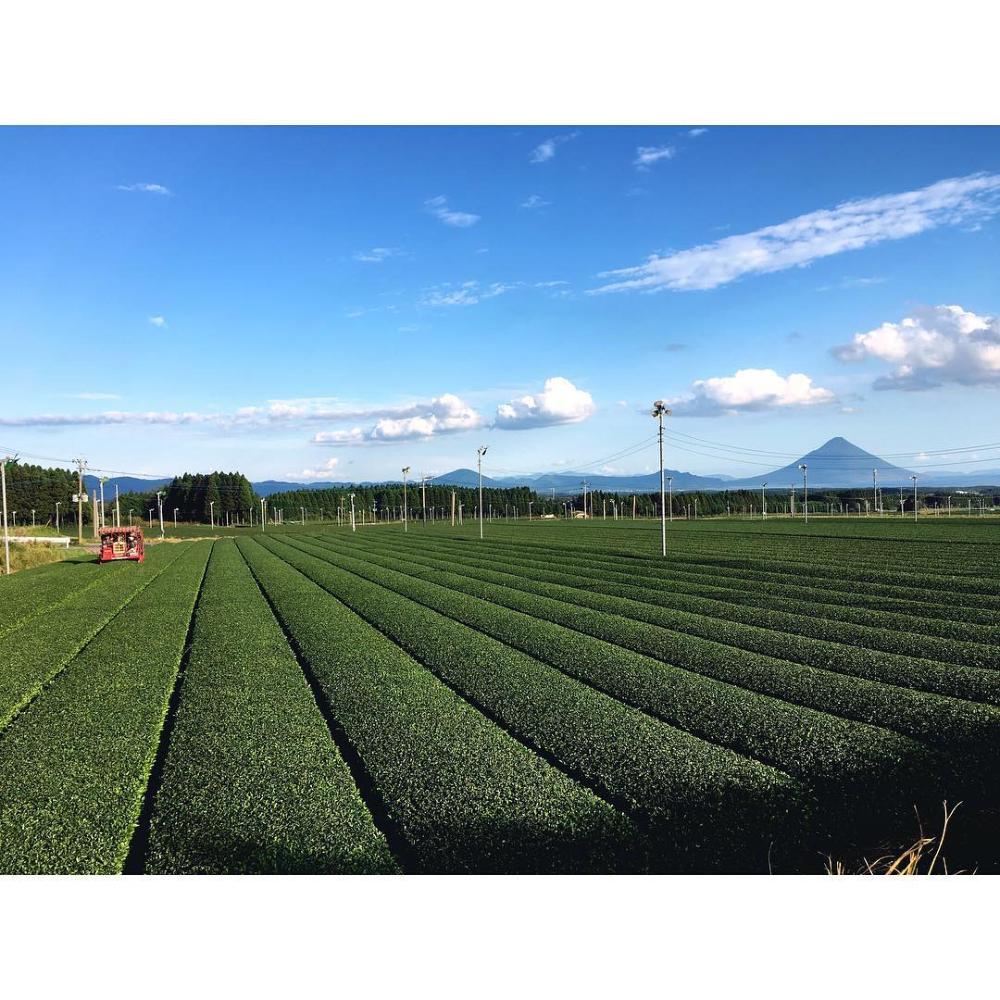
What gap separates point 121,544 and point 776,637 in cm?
2660

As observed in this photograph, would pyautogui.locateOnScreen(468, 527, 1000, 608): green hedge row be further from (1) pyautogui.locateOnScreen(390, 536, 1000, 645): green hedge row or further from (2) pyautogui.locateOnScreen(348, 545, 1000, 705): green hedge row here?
(2) pyautogui.locateOnScreen(348, 545, 1000, 705): green hedge row

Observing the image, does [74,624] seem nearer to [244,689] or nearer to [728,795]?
[244,689]

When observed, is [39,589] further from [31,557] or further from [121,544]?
[31,557]

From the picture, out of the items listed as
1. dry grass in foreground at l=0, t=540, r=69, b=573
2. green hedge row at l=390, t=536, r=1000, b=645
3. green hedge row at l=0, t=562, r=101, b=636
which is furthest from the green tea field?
dry grass in foreground at l=0, t=540, r=69, b=573

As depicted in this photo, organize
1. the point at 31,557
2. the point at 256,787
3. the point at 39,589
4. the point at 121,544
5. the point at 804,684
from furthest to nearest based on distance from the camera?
the point at 31,557 < the point at 121,544 < the point at 39,589 < the point at 804,684 < the point at 256,787

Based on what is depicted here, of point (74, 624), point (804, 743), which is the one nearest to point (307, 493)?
point (74, 624)

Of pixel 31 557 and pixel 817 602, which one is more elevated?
pixel 31 557

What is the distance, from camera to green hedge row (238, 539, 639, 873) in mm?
4859

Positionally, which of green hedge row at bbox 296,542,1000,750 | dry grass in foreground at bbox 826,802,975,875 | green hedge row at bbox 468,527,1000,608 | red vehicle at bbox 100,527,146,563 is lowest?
dry grass in foreground at bbox 826,802,975,875

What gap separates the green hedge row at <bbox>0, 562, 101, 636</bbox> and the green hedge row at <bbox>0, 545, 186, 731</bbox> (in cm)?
34

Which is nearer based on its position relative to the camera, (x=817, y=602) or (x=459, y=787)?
(x=459, y=787)

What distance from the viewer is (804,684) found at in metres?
8.84

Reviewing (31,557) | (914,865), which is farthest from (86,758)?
(31,557)

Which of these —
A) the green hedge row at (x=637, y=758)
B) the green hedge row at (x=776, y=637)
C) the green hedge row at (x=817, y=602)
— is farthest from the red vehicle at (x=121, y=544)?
the green hedge row at (x=637, y=758)
